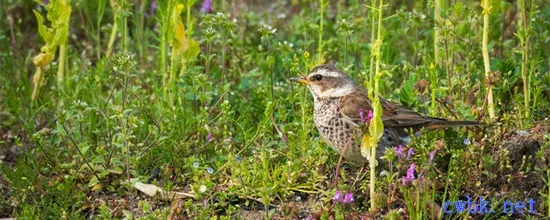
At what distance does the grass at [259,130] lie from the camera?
557cm

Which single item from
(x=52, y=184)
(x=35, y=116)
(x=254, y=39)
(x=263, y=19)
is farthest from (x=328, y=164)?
(x=263, y=19)

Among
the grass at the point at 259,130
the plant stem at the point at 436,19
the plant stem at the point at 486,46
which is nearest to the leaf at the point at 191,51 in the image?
the grass at the point at 259,130

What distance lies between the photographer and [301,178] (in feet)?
19.6

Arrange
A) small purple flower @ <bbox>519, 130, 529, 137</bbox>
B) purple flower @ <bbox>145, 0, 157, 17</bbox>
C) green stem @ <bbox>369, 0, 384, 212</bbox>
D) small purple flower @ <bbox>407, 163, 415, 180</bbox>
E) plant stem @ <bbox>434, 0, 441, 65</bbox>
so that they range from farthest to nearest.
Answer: purple flower @ <bbox>145, 0, 157, 17</bbox> → plant stem @ <bbox>434, 0, 441, 65</bbox> → small purple flower @ <bbox>519, 130, 529, 137</bbox> → small purple flower @ <bbox>407, 163, 415, 180</bbox> → green stem @ <bbox>369, 0, 384, 212</bbox>

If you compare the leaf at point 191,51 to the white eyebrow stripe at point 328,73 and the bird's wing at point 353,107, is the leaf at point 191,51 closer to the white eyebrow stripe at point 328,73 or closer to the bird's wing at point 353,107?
the white eyebrow stripe at point 328,73

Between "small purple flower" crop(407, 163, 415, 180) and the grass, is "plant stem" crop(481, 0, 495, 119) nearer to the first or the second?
the grass

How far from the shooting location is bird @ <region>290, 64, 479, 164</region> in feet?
19.5

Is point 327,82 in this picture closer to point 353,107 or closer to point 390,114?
point 353,107

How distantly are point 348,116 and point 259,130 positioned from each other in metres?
0.53

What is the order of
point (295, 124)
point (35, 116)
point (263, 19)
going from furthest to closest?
point (263, 19) < point (35, 116) < point (295, 124)

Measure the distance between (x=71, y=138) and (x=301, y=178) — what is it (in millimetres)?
1346

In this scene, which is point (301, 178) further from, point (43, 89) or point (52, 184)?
point (43, 89)

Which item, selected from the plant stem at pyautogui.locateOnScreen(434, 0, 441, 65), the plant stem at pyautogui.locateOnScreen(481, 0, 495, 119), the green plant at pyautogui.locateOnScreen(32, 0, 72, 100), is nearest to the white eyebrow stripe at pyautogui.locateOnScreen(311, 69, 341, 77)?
the plant stem at pyautogui.locateOnScreen(481, 0, 495, 119)

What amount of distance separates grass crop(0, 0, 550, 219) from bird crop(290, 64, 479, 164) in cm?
9
